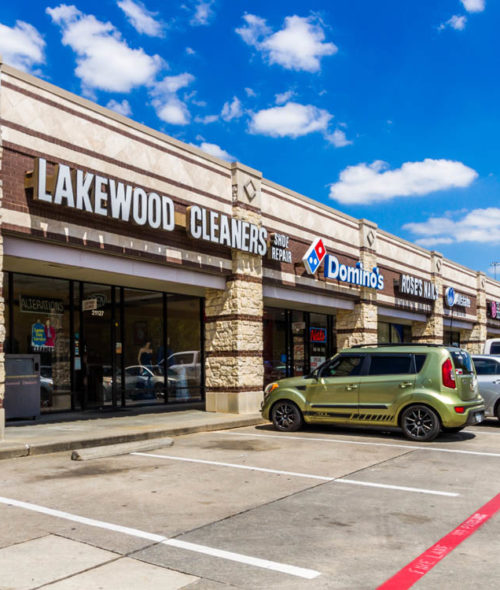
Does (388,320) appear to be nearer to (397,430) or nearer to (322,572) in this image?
(397,430)

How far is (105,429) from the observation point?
12438 millimetres

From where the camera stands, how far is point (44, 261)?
40.5ft

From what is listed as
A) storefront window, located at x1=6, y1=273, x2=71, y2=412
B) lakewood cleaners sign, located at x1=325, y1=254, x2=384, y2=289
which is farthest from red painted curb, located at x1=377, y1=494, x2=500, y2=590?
Result: lakewood cleaners sign, located at x1=325, y1=254, x2=384, y2=289

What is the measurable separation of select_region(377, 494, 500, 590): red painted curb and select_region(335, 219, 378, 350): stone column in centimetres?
1560

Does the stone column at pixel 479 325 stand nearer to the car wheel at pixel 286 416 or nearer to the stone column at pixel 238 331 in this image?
the stone column at pixel 238 331

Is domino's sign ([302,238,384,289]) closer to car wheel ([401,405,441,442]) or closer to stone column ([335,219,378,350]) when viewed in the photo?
stone column ([335,219,378,350])

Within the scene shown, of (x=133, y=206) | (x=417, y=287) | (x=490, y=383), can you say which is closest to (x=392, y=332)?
(x=417, y=287)

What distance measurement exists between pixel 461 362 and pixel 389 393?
1.49m

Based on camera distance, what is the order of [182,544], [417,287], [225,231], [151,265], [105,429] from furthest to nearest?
[417,287], [225,231], [151,265], [105,429], [182,544]

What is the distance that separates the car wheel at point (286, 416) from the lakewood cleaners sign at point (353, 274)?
751cm

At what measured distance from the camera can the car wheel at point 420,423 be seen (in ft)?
37.1

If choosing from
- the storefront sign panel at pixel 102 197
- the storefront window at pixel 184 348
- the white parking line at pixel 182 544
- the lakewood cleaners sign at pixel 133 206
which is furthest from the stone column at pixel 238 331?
the white parking line at pixel 182 544

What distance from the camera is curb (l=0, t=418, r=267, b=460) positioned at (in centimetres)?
988

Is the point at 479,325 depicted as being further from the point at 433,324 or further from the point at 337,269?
the point at 337,269
